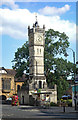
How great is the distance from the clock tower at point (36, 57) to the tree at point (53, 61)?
75.6 inches

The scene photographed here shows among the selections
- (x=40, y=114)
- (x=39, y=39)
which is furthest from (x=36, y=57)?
(x=40, y=114)

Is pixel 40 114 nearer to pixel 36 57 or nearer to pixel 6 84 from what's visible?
pixel 36 57

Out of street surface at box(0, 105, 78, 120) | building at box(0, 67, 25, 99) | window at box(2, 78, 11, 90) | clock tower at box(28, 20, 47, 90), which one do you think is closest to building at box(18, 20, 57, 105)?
clock tower at box(28, 20, 47, 90)

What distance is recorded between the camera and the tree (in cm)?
6397

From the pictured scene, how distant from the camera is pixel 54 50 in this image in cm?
6738

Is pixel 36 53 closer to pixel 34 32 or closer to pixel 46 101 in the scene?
pixel 34 32

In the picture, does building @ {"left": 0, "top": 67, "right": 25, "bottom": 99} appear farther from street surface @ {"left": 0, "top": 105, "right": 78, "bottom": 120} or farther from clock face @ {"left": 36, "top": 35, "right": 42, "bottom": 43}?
street surface @ {"left": 0, "top": 105, "right": 78, "bottom": 120}

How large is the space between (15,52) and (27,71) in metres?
5.70

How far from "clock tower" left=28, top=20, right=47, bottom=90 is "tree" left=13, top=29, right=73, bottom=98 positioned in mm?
1921

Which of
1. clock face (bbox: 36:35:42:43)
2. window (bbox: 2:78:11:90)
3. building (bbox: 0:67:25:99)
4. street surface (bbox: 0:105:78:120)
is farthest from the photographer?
window (bbox: 2:78:11:90)

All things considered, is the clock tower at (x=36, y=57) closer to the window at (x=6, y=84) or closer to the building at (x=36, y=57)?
the building at (x=36, y=57)

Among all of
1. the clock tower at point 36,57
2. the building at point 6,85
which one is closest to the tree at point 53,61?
the clock tower at point 36,57

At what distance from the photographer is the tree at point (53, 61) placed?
210ft

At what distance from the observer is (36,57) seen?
209 ft
